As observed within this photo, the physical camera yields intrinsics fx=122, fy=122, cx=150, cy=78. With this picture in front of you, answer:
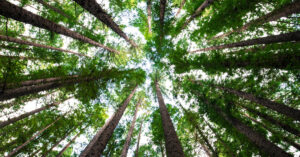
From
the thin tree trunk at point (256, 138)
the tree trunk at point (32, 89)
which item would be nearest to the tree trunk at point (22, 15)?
the tree trunk at point (32, 89)

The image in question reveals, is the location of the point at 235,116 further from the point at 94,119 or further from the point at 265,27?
the point at 94,119

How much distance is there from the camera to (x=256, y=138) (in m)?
5.96

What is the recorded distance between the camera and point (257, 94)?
7516 mm

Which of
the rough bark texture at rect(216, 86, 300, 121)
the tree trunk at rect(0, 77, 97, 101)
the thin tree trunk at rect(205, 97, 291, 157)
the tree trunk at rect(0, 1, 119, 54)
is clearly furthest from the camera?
the rough bark texture at rect(216, 86, 300, 121)

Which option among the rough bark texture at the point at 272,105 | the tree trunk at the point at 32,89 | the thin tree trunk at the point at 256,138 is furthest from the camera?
the rough bark texture at the point at 272,105

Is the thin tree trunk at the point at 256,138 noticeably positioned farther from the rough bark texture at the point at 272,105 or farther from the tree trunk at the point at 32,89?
the tree trunk at the point at 32,89

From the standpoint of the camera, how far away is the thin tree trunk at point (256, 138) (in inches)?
206

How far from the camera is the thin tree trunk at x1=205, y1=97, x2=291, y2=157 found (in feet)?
17.1

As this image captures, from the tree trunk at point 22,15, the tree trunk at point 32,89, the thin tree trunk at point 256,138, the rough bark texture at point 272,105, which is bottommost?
the thin tree trunk at point 256,138

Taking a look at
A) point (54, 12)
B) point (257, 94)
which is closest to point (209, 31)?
point (257, 94)

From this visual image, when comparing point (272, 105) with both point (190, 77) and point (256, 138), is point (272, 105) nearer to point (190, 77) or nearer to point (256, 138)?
point (256, 138)

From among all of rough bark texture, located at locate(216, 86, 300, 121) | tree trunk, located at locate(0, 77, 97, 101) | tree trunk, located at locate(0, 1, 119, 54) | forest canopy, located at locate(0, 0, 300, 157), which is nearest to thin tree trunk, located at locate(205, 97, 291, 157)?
forest canopy, located at locate(0, 0, 300, 157)

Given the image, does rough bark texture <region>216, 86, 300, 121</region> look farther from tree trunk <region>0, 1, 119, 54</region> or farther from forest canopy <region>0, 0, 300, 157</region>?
tree trunk <region>0, 1, 119, 54</region>

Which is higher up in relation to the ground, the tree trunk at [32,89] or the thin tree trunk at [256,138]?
the tree trunk at [32,89]
